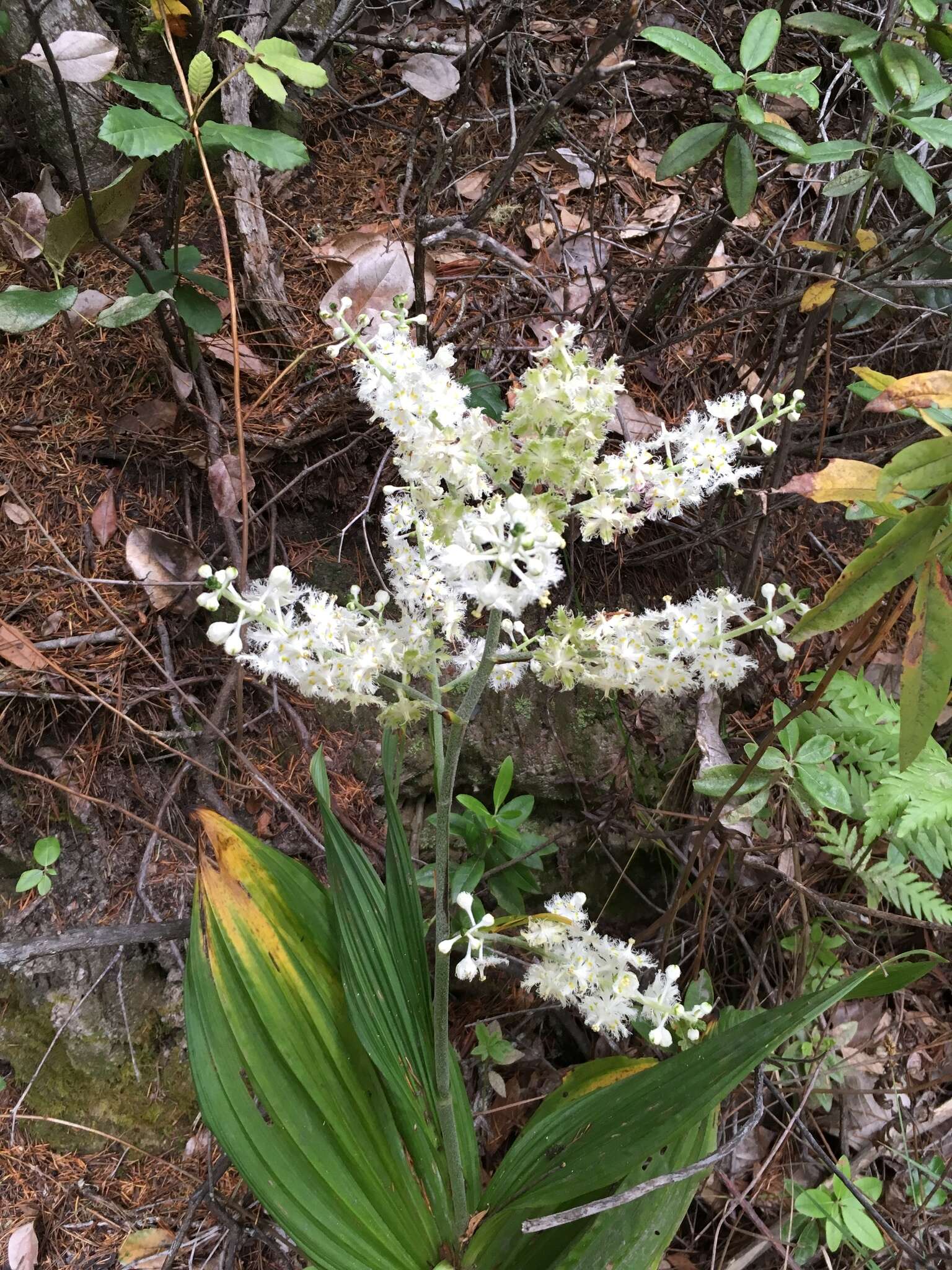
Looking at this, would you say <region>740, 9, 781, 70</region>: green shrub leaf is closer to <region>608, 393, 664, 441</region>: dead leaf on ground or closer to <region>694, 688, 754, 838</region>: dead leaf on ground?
<region>608, 393, 664, 441</region>: dead leaf on ground

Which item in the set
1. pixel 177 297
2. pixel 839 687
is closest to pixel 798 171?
pixel 839 687

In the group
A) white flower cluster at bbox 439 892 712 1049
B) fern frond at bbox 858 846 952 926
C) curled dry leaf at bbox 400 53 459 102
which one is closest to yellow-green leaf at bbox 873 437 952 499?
white flower cluster at bbox 439 892 712 1049

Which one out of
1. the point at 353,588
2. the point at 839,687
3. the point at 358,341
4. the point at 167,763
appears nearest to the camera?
the point at 358,341

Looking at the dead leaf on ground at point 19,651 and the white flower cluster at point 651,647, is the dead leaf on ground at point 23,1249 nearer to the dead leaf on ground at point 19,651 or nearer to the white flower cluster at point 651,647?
the dead leaf on ground at point 19,651

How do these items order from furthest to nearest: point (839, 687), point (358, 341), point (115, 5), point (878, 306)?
point (115, 5)
point (878, 306)
point (839, 687)
point (358, 341)

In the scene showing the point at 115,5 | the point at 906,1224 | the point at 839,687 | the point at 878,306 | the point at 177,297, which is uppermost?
the point at 115,5

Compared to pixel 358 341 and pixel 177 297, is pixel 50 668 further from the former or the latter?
pixel 358 341
